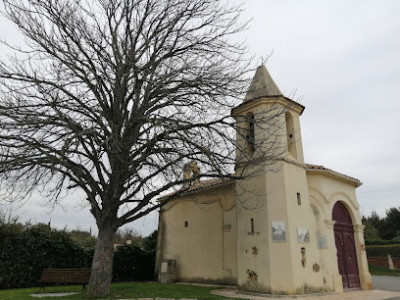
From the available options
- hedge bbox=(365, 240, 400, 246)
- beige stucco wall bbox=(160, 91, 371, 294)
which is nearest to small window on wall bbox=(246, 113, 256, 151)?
beige stucco wall bbox=(160, 91, 371, 294)

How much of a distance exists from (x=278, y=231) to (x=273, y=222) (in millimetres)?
363

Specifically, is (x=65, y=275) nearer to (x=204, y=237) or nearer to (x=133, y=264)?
(x=133, y=264)

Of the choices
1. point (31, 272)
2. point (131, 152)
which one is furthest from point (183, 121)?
point (31, 272)

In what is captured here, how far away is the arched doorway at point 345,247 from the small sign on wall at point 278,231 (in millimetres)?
3660

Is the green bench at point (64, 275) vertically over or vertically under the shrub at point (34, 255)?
under

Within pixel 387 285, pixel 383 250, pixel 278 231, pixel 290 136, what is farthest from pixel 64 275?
pixel 383 250

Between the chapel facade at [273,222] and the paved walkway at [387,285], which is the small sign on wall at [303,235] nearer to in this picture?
the chapel facade at [273,222]

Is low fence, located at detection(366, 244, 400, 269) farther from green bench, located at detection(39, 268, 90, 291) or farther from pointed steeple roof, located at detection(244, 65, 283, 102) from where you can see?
green bench, located at detection(39, 268, 90, 291)

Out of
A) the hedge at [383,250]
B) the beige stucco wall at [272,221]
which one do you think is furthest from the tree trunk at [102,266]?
the hedge at [383,250]

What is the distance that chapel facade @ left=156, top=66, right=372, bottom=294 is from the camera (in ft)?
37.2

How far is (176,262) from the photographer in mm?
17203

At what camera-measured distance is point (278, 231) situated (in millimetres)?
11484

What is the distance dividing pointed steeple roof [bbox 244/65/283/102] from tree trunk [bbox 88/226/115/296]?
7.77 metres

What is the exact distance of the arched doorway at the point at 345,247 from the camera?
1342 centimetres
